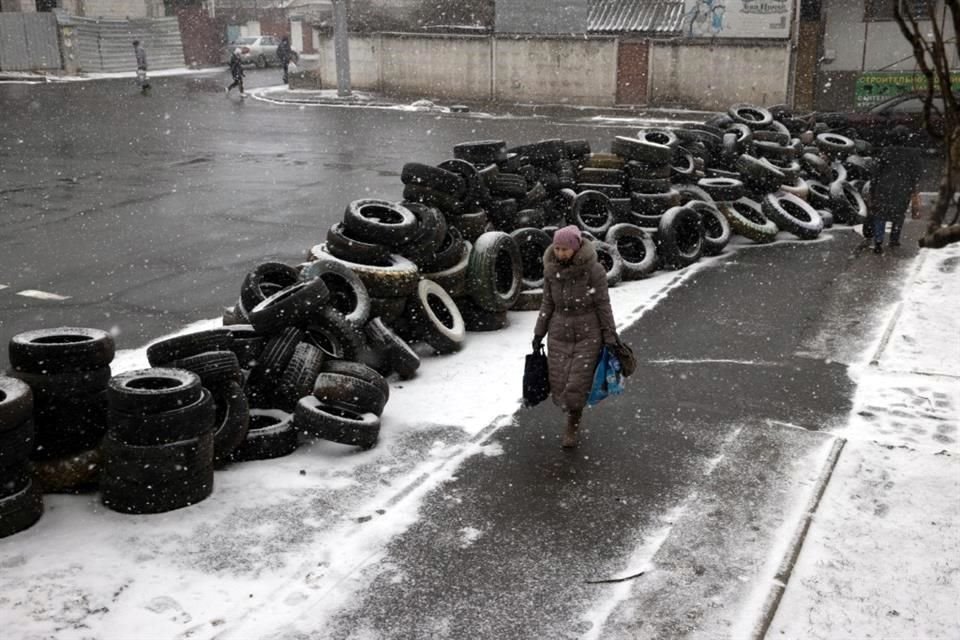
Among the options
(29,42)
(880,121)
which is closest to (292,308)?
(880,121)

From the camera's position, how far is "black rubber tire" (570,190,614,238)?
41.3 ft

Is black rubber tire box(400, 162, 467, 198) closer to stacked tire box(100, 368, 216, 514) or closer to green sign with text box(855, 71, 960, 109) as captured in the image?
stacked tire box(100, 368, 216, 514)

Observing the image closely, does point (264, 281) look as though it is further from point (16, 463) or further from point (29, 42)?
point (29, 42)

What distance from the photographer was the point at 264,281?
903 centimetres

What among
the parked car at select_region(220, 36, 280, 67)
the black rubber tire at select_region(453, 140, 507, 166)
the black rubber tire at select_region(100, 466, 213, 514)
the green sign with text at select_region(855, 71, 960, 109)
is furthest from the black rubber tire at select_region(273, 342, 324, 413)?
the parked car at select_region(220, 36, 280, 67)

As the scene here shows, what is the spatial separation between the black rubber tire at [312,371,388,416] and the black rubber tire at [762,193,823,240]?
897 cm

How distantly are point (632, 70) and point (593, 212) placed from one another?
22.9m

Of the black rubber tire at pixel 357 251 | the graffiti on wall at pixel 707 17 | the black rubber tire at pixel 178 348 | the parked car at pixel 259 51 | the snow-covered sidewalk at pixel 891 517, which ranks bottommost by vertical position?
the snow-covered sidewalk at pixel 891 517

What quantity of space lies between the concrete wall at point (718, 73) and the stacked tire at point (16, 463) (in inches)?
1194

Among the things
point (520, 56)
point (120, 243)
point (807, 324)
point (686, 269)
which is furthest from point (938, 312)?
point (520, 56)

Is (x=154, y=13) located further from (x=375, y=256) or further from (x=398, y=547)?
(x=398, y=547)

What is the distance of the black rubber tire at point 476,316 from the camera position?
400 inches

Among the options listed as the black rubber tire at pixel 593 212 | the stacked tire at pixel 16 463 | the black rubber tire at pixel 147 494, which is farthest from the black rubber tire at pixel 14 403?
the black rubber tire at pixel 593 212

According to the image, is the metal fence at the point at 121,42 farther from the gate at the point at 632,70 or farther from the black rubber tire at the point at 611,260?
the black rubber tire at the point at 611,260
